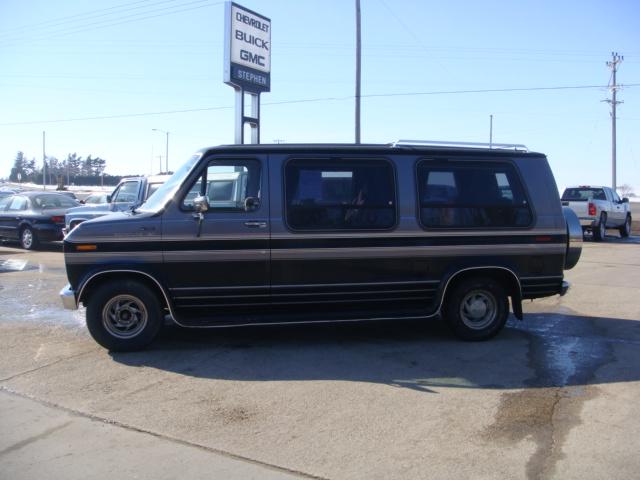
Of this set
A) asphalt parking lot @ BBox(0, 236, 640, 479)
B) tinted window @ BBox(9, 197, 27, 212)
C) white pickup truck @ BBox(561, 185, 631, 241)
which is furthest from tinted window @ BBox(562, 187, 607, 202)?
tinted window @ BBox(9, 197, 27, 212)

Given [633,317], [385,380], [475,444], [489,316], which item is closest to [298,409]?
[385,380]

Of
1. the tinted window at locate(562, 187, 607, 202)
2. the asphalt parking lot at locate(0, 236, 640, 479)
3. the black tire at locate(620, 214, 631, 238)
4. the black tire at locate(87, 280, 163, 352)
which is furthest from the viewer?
the black tire at locate(620, 214, 631, 238)

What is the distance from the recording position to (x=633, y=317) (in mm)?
8273

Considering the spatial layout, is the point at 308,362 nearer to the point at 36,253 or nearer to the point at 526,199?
the point at 526,199

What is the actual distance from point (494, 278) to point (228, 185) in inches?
126

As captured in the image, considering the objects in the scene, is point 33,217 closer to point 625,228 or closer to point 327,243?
point 327,243

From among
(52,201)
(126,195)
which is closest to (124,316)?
(126,195)

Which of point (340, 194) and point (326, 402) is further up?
point (340, 194)

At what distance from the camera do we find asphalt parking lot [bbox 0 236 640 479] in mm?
3939

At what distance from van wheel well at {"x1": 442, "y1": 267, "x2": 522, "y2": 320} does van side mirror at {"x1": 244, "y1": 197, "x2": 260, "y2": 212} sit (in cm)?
234

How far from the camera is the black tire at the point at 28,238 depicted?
17.2 meters

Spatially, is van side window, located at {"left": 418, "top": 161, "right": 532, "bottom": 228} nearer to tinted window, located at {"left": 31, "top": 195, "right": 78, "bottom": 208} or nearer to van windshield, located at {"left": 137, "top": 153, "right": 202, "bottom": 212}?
van windshield, located at {"left": 137, "top": 153, "right": 202, "bottom": 212}

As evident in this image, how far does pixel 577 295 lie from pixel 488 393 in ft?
18.2

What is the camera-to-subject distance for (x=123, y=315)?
21.1 ft
